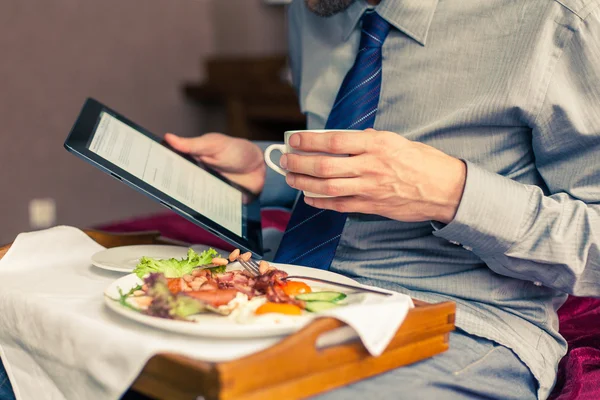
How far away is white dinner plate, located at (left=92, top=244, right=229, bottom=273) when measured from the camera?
0.95 m

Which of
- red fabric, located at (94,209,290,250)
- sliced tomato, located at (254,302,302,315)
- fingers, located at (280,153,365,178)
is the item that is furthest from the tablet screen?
red fabric, located at (94,209,290,250)

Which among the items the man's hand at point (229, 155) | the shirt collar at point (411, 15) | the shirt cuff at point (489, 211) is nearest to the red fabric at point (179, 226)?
the man's hand at point (229, 155)

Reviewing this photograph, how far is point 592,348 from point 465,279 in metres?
0.30

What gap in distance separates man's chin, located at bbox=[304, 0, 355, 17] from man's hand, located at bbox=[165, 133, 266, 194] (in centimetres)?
28

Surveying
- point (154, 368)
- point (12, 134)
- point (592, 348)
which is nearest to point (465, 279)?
point (592, 348)

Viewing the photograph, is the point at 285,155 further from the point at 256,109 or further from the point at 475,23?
the point at 256,109

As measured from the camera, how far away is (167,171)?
1.08m

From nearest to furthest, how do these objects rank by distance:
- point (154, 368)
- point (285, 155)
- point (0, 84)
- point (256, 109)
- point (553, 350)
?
point (154, 368) < point (285, 155) < point (553, 350) < point (0, 84) < point (256, 109)

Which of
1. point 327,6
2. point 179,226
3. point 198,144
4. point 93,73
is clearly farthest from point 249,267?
point 93,73

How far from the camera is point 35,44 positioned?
12.1ft

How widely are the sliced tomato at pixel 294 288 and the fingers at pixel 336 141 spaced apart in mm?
164

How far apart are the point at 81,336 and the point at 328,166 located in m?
0.34

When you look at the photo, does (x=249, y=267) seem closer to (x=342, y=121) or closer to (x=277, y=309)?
(x=277, y=309)

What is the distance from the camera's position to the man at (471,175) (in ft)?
2.86
